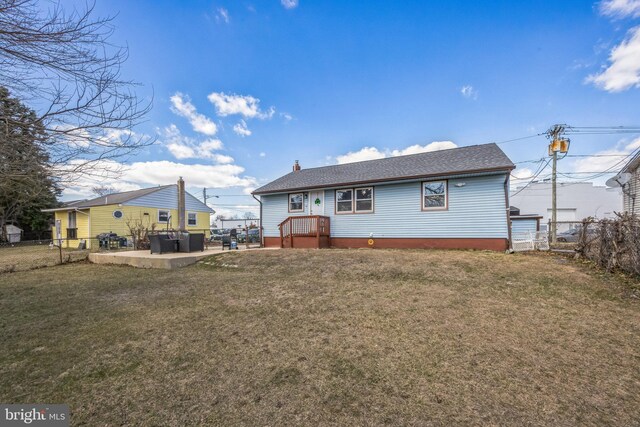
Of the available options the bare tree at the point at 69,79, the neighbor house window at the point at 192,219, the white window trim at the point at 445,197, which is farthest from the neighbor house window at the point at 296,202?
the neighbor house window at the point at 192,219

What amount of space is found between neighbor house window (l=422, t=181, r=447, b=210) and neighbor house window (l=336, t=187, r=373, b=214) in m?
2.19

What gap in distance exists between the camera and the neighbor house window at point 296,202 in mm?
13234

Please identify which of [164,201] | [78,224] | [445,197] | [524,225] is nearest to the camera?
[445,197]

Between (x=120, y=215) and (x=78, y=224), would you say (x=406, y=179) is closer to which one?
(x=120, y=215)

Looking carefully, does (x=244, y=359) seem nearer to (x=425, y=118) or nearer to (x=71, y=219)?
(x=425, y=118)

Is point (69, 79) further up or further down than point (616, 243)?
further up

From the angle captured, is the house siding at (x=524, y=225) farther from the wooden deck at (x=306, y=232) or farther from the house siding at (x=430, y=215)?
the wooden deck at (x=306, y=232)

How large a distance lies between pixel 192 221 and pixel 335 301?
21855 mm

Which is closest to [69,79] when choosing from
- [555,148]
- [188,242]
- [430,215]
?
[188,242]

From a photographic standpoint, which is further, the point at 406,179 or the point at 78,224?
the point at 78,224

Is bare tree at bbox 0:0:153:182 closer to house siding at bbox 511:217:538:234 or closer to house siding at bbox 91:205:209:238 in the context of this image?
house siding at bbox 91:205:209:238

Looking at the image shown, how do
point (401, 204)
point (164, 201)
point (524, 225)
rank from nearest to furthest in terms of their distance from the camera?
point (401, 204) < point (524, 225) < point (164, 201)

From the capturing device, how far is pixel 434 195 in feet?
34.2

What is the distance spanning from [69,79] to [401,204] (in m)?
10.1
